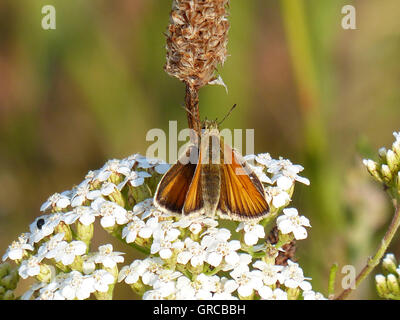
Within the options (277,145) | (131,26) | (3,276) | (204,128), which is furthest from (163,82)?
(3,276)

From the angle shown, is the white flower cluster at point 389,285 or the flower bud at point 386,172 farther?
the flower bud at point 386,172

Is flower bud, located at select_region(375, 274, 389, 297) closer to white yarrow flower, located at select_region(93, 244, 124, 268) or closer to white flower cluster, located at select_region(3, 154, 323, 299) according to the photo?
white flower cluster, located at select_region(3, 154, 323, 299)

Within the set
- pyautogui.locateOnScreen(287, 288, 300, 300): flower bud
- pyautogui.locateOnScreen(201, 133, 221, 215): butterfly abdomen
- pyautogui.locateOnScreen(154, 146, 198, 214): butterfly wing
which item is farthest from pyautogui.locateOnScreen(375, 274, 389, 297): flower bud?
pyautogui.locateOnScreen(154, 146, 198, 214): butterfly wing

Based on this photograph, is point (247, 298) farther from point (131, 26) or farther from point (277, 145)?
point (131, 26)

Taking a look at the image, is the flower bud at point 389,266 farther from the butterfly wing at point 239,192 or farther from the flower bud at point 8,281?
the flower bud at point 8,281

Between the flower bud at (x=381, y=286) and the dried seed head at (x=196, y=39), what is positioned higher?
the dried seed head at (x=196, y=39)

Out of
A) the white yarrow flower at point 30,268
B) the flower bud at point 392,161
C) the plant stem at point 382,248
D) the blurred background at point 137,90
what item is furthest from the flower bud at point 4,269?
the flower bud at point 392,161

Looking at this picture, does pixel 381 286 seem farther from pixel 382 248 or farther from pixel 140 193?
pixel 140 193

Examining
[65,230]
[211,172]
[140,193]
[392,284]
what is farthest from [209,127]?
[392,284]
